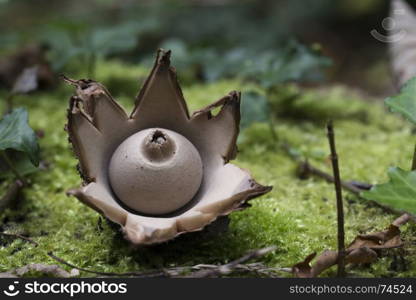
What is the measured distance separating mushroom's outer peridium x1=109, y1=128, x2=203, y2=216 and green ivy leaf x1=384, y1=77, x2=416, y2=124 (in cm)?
63

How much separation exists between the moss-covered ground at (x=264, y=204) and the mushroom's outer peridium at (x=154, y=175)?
0.44ft

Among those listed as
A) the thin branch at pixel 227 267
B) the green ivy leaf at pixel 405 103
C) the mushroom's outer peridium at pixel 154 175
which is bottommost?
the thin branch at pixel 227 267

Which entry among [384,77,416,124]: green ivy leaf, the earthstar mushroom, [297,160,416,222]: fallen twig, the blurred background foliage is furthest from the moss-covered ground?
the blurred background foliage

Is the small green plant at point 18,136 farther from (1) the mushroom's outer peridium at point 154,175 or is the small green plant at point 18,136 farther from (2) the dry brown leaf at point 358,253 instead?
(2) the dry brown leaf at point 358,253

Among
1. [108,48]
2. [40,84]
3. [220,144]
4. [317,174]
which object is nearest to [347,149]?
[317,174]

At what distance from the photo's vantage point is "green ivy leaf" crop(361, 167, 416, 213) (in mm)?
1332

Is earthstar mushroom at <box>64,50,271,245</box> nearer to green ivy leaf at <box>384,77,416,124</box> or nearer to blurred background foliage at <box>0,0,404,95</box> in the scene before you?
green ivy leaf at <box>384,77,416,124</box>

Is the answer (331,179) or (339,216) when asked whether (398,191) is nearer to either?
(339,216)

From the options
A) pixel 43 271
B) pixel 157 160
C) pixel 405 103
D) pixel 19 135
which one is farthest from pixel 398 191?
pixel 19 135

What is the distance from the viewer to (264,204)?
73.1 inches

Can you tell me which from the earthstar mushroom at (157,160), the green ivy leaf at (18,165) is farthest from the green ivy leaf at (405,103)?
the green ivy leaf at (18,165)

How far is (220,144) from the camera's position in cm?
166

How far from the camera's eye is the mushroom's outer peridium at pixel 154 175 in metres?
1.49

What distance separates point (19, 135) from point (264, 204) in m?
0.89
